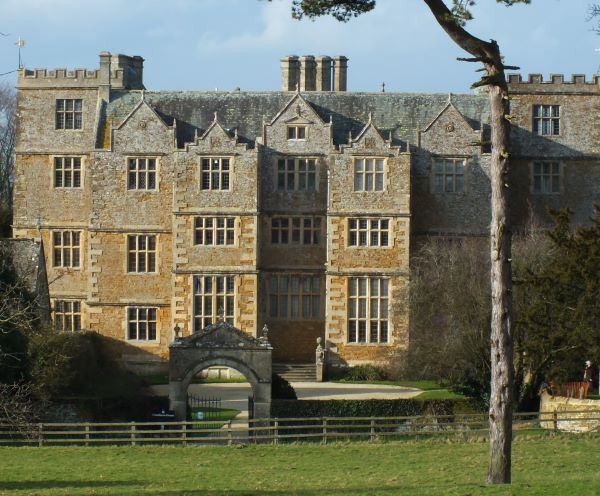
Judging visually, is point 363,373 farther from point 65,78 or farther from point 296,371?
point 65,78

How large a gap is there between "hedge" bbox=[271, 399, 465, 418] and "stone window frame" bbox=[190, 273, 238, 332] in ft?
32.0

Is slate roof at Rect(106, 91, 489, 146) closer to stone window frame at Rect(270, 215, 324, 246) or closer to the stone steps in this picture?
stone window frame at Rect(270, 215, 324, 246)

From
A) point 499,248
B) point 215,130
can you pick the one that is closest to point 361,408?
point 215,130

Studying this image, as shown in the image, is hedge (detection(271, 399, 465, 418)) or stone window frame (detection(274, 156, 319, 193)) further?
stone window frame (detection(274, 156, 319, 193))

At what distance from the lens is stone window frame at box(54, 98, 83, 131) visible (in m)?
51.5

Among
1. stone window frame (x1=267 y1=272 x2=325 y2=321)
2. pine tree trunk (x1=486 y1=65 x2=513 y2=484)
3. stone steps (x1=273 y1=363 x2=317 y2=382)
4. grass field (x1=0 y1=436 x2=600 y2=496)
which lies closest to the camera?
pine tree trunk (x1=486 y1=65 x2=513 y2=484)

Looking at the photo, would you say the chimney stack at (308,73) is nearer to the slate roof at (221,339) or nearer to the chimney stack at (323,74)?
the chimney stack at (323,74)

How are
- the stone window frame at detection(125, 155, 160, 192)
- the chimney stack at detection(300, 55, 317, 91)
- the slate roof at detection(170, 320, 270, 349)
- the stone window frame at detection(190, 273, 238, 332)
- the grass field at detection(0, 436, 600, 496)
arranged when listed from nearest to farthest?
the grass field at detection(0, 436, 600, 496) → the slate roof at detection(170, 320, 270, 349) → the stone window frame at detection(190, 273, 238, 332) → the stone window frame at detection(125, 155, 160, 192) → the chimney stack at detection(300, 55, 317, 91)

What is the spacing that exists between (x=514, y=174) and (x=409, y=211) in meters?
4.24

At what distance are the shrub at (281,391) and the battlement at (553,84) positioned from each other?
47.2 feet

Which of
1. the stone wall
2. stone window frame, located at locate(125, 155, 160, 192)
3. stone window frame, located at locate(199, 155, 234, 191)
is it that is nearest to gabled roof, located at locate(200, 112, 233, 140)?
stone window frame, located at locate(199, 155, 234, 191)

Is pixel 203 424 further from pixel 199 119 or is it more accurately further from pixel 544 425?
pixel 199 119

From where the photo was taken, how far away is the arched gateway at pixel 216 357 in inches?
1576

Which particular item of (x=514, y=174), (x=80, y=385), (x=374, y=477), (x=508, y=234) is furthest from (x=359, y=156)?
(x=508, y=234)
